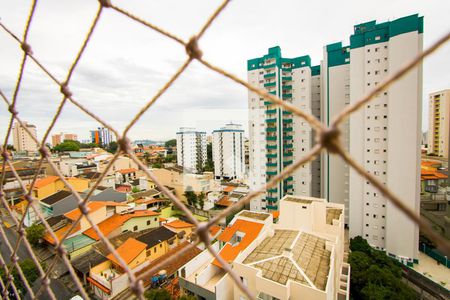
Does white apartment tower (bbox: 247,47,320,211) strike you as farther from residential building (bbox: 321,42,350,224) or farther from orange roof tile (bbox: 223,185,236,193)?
orange roof tile (bbox: 223,185,236,193)

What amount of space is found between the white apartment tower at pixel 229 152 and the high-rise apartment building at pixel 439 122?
39.0ft

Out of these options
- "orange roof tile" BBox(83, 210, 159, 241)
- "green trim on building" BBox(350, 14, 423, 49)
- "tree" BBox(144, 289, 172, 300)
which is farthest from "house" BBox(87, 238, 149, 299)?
"green trim on building" BBox(350, 14, 423, 49)

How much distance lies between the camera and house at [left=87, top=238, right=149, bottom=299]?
414 centimetres

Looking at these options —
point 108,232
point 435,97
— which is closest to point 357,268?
point 108,232

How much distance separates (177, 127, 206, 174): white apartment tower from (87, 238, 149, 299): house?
1141 cm

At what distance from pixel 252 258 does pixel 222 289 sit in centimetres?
62

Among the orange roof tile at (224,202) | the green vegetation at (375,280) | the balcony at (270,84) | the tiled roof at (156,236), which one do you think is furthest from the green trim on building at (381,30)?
the tiled roof at (156,236)

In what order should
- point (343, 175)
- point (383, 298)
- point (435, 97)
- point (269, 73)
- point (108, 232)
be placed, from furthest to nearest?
1. point (435, 97)
2. point (269, 73)
3. point (343, 175)
4. point (108, 232)
5. point (383, 298)

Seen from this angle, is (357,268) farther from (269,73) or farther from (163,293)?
(269,73)

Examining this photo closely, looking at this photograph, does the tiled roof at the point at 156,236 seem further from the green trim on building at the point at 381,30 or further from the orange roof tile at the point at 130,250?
the green trim on building at the point at 381,30

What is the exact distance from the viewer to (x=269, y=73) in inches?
→ 340

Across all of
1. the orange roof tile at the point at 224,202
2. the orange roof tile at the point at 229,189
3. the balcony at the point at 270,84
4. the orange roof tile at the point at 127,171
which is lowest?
the orange roof tile at the point at 224,202

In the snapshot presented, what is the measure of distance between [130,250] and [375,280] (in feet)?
16.1

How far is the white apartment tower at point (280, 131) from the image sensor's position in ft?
27.7
